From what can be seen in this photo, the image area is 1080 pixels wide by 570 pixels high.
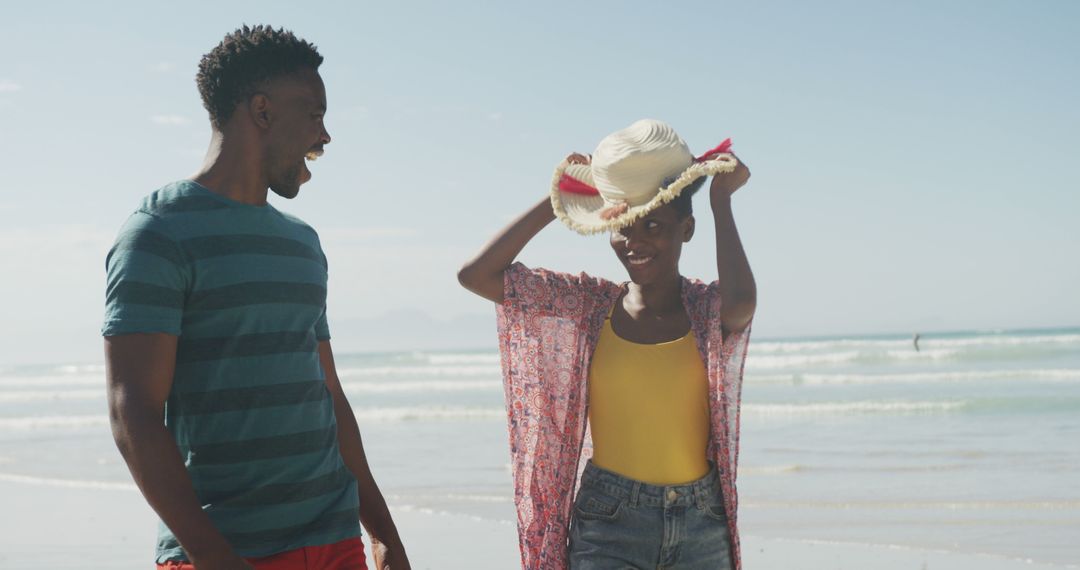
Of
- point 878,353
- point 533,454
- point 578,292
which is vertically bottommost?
point 878,353

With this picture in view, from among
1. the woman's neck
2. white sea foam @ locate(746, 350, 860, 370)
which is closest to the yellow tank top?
the woman's neck

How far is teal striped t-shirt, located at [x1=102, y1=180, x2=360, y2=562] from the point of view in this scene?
218cm

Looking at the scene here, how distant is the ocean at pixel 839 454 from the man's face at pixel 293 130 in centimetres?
595

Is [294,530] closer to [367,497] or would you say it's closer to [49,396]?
[367,497]

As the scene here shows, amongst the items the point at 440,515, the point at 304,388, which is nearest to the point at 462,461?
the point at 440,515

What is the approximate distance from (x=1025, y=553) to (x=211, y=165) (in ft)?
20.9

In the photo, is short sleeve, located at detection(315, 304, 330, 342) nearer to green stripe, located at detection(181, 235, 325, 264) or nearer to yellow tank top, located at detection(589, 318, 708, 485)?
green stripe, located at detection(181, 235, 325, 264)

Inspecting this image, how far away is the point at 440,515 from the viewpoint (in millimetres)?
8555

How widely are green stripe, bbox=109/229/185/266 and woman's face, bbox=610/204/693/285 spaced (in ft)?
4.55

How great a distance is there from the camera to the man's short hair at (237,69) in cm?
247

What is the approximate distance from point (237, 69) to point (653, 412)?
1488mm

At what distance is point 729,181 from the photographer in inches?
124

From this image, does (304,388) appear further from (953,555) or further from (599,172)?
(953,555)

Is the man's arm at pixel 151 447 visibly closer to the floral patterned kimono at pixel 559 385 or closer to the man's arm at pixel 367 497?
the man's arm at pixel 367 497
